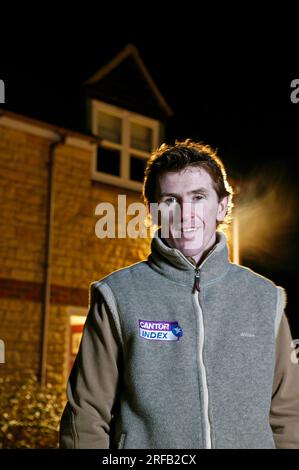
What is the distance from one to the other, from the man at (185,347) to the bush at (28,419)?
283 inches

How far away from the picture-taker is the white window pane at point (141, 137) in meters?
14.1

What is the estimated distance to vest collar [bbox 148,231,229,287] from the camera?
2867 millimetres

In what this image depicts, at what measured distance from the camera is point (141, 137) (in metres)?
14.2

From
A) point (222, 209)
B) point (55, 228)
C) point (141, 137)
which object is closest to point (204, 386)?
point (222, 209)

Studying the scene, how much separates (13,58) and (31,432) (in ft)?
21.2

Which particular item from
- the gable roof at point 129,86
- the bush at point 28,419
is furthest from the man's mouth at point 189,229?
the gable roof at point 129,86

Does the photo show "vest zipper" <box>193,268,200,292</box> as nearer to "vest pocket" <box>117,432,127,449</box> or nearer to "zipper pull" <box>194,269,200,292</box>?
"zipper pull" <box>194,269,200,292</box>

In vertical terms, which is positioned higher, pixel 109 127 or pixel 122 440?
pixel 109 127

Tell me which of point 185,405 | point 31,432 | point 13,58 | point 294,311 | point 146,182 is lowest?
point 31,432

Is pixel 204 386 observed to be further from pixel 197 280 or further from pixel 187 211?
pixel 187 211

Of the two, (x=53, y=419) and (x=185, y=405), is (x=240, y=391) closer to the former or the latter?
(x=185, y=405)

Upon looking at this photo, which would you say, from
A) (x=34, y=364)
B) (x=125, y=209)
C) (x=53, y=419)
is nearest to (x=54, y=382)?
(x=34, y=364)

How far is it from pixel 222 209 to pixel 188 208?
28 cm

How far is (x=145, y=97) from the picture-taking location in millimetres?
14281
